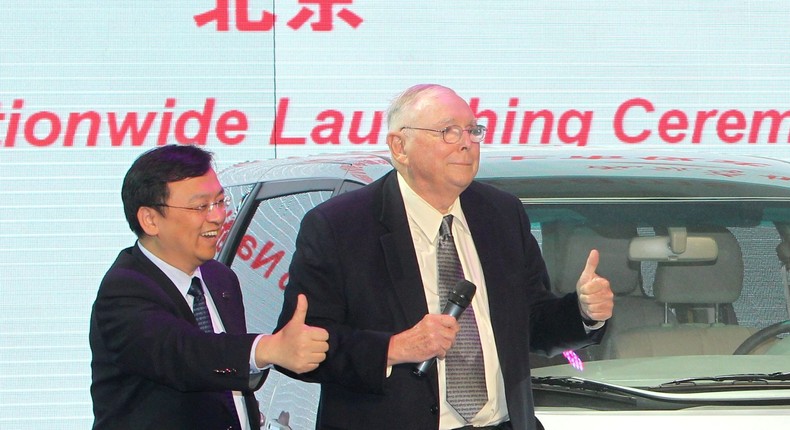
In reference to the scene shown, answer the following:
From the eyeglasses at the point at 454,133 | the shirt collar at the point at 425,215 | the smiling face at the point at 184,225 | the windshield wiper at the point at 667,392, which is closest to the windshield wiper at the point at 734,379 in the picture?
the windshield wiper at the point at 667,392

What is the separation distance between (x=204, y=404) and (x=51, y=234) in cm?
361

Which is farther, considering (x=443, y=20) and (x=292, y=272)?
(x=443, y=20)

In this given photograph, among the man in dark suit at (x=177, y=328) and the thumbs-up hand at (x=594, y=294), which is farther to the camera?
the thumbs-up hand at (x=594, y=294)

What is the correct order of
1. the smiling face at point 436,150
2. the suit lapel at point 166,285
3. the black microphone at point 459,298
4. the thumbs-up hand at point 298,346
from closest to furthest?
the thumbs-up hand at point 298,346
the black microphone at point 459,298
the suit lapel at point 166,285
the smiling face at point 436,150

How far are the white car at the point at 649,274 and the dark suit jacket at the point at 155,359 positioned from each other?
60 cm

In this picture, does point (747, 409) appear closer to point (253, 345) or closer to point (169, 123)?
point (253, 345)

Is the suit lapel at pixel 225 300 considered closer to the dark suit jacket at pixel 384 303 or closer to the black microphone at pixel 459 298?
the dark suit jacket at pixel 384 303

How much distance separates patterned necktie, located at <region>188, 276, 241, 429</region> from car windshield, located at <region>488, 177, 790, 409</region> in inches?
32.3

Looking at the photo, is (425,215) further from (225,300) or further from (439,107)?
(225,300)

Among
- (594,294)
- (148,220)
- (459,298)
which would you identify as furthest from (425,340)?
(148,220)

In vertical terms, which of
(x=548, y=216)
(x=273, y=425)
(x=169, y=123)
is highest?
(x=169, y=123)

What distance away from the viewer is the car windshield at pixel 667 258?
3.47 m

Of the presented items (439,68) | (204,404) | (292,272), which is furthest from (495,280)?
(439,68)

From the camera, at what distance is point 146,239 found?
3037 mm
